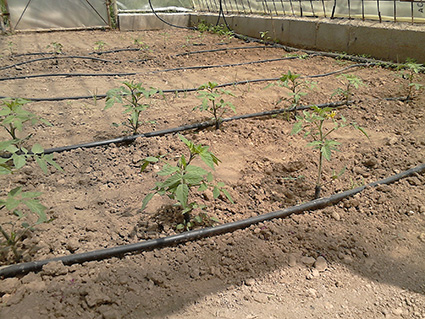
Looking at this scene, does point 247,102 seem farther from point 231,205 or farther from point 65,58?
point 65,58

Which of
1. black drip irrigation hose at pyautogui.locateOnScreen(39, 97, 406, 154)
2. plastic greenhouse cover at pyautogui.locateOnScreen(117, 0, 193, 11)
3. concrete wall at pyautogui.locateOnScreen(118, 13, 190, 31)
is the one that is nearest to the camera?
black drip irrigation hose at pyautogui.locateOnScreen(39, 97, 406, 154)

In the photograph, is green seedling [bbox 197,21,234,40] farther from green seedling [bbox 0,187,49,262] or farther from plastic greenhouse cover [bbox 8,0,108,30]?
green seedling [bbox 0,187,49,262]

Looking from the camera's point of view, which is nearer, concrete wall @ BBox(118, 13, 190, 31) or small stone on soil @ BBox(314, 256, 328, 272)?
small stone on soil @ BBox(314, 256, 328, 272)

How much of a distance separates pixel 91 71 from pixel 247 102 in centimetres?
251

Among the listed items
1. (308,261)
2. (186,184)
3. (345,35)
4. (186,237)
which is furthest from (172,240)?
(345,35)

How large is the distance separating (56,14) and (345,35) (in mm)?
6767

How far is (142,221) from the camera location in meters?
1.98

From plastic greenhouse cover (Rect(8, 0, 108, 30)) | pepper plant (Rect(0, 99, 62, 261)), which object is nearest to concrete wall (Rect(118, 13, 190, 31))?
plastic greenhouse cover (Rect(8, 0, 108, 30))

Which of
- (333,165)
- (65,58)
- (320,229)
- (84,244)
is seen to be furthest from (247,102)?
(65,58)

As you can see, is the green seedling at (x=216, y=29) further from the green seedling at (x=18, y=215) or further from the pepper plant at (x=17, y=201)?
the green seedling at (x=18, y=215)

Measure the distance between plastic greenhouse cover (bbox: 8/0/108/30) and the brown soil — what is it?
5730 millimetres

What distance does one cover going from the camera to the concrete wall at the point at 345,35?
4.51 metres

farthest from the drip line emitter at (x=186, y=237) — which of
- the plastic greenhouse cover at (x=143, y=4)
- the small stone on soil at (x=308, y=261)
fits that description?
the plastic greenhouse cover at (x=143, y=4)

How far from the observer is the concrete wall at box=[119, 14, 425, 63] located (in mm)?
4512
